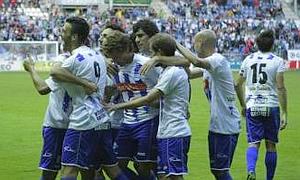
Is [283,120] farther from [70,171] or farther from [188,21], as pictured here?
[188,21]

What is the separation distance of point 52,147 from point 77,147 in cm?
71

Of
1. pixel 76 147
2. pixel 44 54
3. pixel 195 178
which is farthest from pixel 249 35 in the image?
pixel 76 147

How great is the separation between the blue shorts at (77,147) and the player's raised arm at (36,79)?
584 millimetres

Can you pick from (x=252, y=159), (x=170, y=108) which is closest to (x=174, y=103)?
(x=170, y=108)

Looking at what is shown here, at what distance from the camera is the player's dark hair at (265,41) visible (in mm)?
9633

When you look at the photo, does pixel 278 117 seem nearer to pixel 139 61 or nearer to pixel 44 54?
pixel 139 61

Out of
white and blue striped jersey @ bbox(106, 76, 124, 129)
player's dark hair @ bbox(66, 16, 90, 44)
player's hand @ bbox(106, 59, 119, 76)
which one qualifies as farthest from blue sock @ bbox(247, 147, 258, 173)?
player's dark hair @ bbox(66, 16, 90, 44)

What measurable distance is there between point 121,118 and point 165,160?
114 centimetres

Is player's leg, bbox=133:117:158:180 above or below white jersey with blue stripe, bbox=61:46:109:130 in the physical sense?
below

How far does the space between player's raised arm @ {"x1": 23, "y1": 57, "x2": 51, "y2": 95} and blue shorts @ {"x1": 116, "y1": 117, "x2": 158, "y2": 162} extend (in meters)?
1.12

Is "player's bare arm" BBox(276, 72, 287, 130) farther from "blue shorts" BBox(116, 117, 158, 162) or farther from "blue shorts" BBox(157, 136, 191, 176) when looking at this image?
"blue shorts" BBox(157, 136, 191, 176)

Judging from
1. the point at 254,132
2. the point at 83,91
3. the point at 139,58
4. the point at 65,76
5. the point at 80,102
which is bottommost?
the point at 254,132

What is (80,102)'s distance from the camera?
716 centimetres

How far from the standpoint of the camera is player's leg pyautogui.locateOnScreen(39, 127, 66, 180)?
770 centimetres
